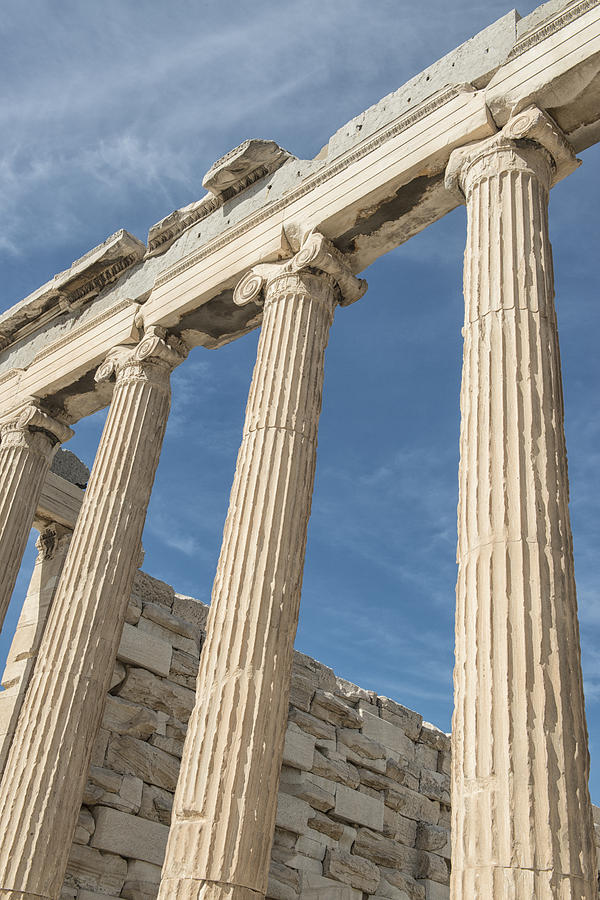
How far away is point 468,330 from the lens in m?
10.4

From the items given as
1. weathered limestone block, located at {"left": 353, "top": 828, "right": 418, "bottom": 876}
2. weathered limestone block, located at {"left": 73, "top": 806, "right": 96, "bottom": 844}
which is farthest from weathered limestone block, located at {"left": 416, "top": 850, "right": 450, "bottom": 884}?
weathered limestone block, located at {"left": 73, "top": 806, "right": 96, "bottom": 844}

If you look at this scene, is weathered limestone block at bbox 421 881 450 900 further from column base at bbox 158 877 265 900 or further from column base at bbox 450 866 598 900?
column base at bbox 450 866 598 900

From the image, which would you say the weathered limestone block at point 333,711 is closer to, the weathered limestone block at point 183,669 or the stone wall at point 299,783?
the stone wall at point 299,783

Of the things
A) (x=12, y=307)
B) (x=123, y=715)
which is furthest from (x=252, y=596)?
(x=12, y=307)

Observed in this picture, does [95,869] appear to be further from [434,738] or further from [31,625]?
[434,738]

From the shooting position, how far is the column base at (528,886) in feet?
22.8

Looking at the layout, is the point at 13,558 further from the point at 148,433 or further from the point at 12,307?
the point at 12,307

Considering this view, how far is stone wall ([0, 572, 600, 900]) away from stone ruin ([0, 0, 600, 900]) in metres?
0.06

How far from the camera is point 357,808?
19.3 meters

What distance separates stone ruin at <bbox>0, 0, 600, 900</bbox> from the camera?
26.8 feet

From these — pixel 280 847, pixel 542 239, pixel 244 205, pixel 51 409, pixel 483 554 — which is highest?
pixel 244 205

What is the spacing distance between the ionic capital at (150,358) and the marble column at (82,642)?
0.03 m

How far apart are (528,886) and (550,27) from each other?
35.0 feet

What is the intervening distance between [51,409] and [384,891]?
12.7m
